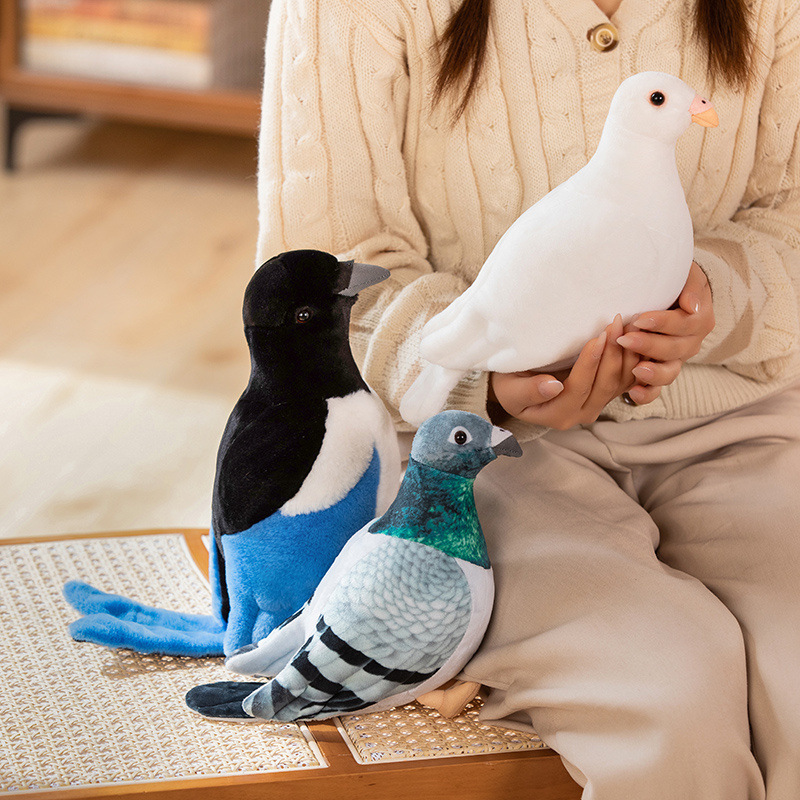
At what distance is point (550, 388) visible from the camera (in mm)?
713

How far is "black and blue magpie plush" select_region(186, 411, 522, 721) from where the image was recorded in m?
0.67

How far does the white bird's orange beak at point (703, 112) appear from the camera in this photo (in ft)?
2.19

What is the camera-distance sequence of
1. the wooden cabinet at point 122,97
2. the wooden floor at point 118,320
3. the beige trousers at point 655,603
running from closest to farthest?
the beige trousers at point 655,603 → the wooden floor at point 118,320 → the wooden cabinet at point 122,97

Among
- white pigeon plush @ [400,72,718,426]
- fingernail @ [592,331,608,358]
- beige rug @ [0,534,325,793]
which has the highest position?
white pigeon plush @ [400,72,718,426]

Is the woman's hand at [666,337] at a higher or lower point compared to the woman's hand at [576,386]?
higher

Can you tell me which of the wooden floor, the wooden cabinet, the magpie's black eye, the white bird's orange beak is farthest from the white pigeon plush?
the wooden cabinet

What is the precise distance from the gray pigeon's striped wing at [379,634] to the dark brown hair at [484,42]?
14.5 inches

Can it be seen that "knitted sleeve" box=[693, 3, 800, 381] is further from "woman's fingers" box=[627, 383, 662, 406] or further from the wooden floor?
the wooden floor

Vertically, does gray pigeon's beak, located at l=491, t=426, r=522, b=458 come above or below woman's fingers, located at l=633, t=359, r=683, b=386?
below

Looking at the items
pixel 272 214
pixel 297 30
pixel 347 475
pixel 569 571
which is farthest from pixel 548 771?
pixel 297 30

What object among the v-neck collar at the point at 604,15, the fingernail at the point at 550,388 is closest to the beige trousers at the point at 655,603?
the fingernail at the point at 550,388

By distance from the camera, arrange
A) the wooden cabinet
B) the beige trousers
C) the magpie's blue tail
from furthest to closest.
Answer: the wooden cabinet, the magpie's blue tail, the beige trousers

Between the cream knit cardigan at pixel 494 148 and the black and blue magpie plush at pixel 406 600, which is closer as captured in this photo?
the black and blue magpie plush at pixel 406 600

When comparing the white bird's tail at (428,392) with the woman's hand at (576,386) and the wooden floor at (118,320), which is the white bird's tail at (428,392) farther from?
the wooden floor at (118,320)
